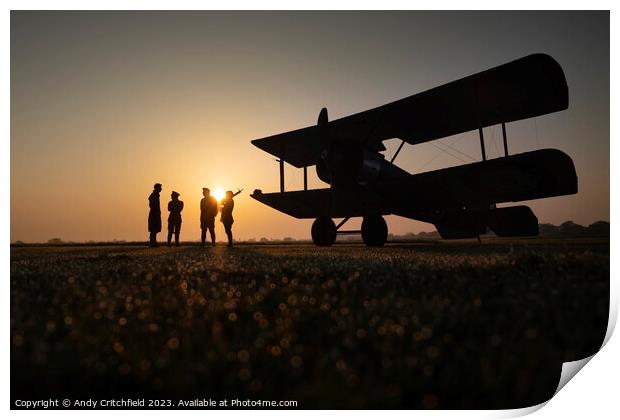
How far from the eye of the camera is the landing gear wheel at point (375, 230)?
38.4 feet

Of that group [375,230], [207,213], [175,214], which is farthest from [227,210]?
[375,230]

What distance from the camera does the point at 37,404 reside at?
8.05 ft

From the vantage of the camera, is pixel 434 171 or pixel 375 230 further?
pixel 375 230

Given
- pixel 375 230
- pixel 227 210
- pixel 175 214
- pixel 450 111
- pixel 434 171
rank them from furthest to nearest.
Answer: pixel 227 210 < pixel 175 214 < pixel 375 230 < pixel 450 111 < pixel 434 171

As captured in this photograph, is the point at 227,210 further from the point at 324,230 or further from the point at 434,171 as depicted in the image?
the point at 434,171

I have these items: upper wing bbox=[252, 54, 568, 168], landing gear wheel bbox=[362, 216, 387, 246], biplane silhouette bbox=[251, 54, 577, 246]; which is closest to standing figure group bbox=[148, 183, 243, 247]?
biplane silhouette bbox=[251, 54, 577, 246]

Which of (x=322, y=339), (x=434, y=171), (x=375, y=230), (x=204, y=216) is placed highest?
(x=434, y=171)

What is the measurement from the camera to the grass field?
1.98m

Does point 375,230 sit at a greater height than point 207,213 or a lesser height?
lesser

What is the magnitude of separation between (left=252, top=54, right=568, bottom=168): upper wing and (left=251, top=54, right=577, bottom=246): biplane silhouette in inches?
0.8

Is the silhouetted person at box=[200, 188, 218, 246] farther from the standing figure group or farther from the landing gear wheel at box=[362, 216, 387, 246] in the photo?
the landing gear wheel at box=[362, 216, 387, 246]

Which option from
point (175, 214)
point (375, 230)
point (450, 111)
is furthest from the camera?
point (175, 214)

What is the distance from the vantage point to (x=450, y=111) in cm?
927

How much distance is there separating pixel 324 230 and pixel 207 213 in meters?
4.18
